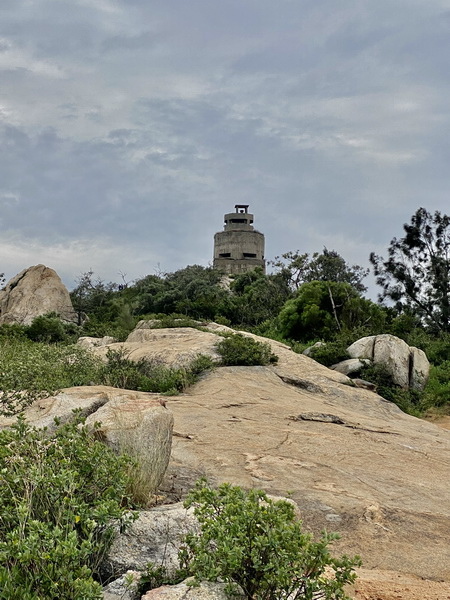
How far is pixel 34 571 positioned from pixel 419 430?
8938 millimetres

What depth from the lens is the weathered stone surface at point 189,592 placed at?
3080 mm

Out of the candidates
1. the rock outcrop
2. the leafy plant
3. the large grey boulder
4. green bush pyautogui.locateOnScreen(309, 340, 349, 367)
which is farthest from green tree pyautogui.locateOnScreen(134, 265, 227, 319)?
the rock outcrop

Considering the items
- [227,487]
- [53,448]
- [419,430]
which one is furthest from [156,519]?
[419,430]

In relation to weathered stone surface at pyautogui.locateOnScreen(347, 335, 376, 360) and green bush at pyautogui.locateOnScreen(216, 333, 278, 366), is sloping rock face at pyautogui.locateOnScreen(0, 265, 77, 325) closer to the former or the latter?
weathered stone surface at pyautogui.locateOnScreen(347, 335, 376, 360)

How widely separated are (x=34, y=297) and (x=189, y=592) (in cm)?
3613

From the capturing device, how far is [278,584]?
316 cm

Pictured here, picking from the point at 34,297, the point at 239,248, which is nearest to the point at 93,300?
the point at 34,297

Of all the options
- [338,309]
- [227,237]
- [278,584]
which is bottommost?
[278,584]

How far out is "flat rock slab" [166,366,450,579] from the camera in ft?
16.5

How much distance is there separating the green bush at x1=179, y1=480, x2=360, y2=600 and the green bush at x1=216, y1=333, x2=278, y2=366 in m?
10.2

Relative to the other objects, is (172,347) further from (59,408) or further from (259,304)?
(259,304)

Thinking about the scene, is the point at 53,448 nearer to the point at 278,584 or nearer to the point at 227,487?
the point at 227,487

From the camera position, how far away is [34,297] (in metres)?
37.3

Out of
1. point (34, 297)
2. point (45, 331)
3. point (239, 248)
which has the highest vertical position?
point (239, 248)
